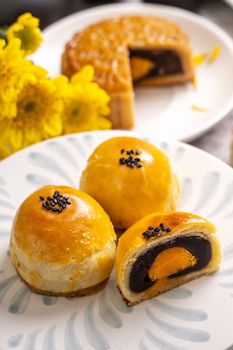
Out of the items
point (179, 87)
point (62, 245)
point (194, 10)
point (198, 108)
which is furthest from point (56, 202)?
point (194, 10)

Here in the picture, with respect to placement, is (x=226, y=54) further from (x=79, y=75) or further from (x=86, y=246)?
(x=86, y=246)

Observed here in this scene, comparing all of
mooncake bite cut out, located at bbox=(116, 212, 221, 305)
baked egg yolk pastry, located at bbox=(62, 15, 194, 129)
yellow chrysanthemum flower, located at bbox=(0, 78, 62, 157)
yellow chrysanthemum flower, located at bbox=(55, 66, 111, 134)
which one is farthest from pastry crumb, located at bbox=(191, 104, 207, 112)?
mooncake bite cut out, located at bbox=(116, 212, 221, 305)

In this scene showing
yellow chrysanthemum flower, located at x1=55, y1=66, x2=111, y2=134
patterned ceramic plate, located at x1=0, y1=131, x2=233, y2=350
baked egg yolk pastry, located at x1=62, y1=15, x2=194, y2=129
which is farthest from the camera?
baked egg yolk pastry, located at x1=62, y1=15, x2=194, y2=129

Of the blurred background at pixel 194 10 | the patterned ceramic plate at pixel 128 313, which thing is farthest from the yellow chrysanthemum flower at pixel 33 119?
the blurred background at pixel 194 10

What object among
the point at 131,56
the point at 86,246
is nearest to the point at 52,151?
the point at 86,246

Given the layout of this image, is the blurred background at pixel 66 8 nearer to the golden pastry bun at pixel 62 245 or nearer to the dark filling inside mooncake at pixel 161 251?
the golden pastry bun at pixel 62 245

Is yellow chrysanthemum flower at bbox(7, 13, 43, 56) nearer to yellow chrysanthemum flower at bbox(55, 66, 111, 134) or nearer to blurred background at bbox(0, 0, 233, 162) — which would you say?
yellow chrysanthemum flower at bbox(55, 66, 111, 134)
